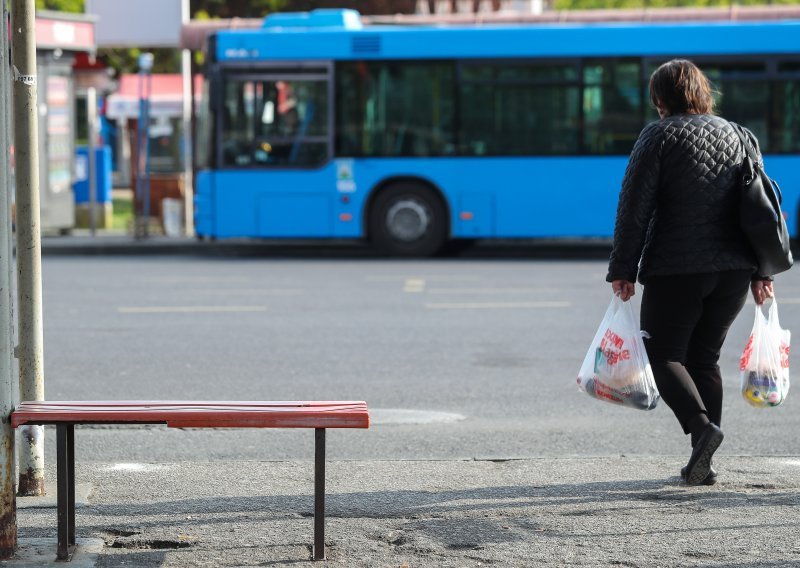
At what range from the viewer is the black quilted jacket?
5.37 meters

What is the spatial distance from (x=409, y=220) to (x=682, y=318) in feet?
40.6

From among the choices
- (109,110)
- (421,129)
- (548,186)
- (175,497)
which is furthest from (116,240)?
(109,110)

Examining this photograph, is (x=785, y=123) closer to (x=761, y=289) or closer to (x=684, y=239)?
(x=761, y=289)

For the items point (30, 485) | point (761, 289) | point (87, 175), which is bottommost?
point (30, 485)

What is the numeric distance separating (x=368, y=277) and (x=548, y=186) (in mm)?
3334

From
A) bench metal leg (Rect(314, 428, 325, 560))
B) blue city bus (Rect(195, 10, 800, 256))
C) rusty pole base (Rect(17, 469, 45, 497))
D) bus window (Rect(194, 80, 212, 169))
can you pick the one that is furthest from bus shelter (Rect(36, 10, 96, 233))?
bench metal leg (Rect(314, 428, 325, 560))

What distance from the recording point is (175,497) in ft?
17.8

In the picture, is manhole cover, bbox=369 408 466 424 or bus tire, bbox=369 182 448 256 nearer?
manhole cover, bbox=369 408 466 424

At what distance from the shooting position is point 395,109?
58.7ft

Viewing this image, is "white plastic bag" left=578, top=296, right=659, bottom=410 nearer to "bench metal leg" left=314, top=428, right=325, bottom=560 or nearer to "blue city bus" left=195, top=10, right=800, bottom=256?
"bench metal leg" left=314, top=428, right=325, bottom=560

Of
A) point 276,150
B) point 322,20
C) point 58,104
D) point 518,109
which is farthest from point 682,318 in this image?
point 58,104

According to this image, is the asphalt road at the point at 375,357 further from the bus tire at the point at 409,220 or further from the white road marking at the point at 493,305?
the bus tire at the point at 409,220

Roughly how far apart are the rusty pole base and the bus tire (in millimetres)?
12544

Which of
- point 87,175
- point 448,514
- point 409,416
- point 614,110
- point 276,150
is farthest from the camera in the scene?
point 87,175
